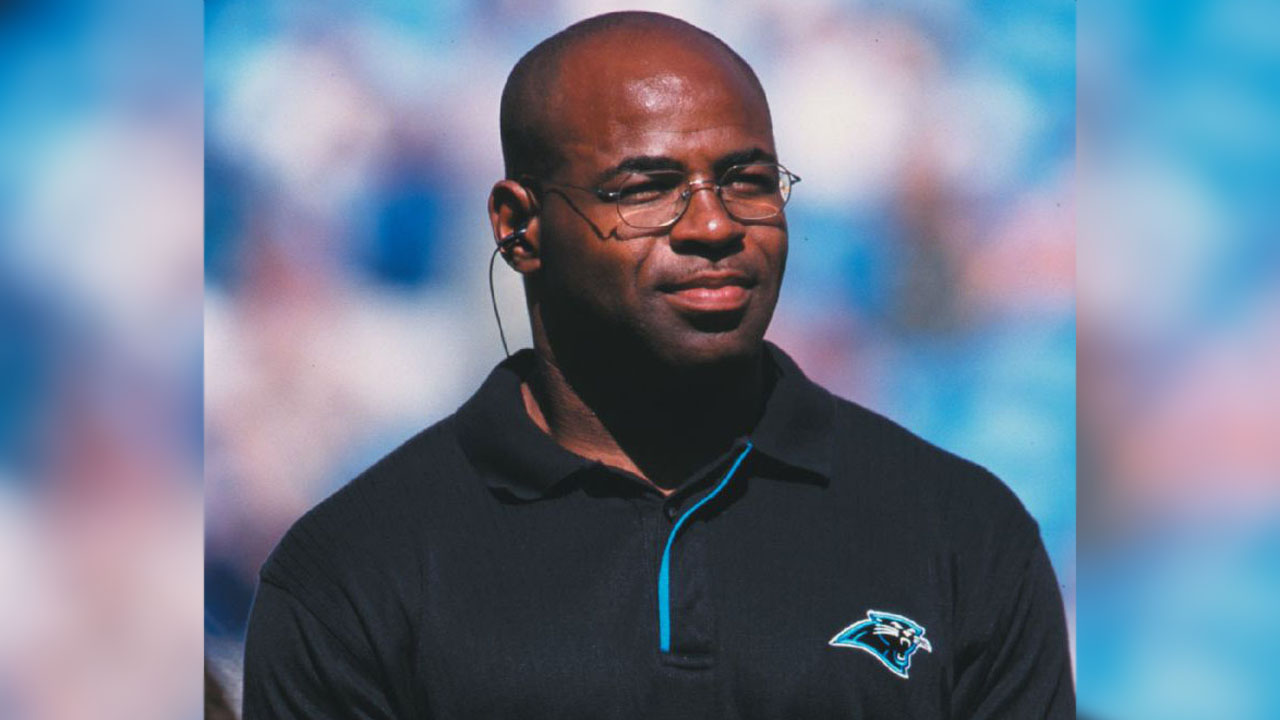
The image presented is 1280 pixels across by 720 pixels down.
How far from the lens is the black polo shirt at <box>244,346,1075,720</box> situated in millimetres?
2186

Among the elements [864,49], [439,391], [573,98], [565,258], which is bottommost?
[439,391]

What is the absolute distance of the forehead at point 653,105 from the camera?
2.22 meters

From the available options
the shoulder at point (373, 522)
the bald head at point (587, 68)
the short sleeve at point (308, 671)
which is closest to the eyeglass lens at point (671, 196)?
the bald head at point (587, 68)

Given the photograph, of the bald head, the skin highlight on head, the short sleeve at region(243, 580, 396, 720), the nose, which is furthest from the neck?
the short sleeve at region(243, 580, 396, 720)

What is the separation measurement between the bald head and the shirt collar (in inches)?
14.8

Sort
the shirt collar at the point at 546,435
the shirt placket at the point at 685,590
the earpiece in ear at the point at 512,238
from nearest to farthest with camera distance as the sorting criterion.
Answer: the shirt placket at the point at 685,590
the shirt collar at the point at 546,435
the earpiece in ear at the point at 512,238

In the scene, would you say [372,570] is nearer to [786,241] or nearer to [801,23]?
[786,241]

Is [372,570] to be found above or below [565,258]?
below

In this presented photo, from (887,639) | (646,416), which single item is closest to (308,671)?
(646,416)

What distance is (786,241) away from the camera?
7.51 feet

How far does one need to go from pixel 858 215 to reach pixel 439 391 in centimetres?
85

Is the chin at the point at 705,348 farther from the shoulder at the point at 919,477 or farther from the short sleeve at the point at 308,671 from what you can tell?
the short sleeve at the point at 308,671

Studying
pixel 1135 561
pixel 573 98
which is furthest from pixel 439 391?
pixel 1135 561

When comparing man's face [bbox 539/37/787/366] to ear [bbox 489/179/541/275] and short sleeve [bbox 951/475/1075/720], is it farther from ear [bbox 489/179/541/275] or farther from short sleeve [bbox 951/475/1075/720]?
short sleeve [bbox 951/475/1075/720]
